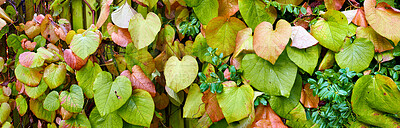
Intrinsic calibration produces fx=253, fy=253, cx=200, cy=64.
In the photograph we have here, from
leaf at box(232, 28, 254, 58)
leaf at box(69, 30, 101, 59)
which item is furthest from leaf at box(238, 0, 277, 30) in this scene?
leaf at box(69, 30, 101, 59)

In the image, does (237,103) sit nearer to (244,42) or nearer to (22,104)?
(244,42)

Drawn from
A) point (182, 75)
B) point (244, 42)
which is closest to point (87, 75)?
point (182, 75)

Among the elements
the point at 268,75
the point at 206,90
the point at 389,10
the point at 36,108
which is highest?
the point at 389,10

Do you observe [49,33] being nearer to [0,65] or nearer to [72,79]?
[72,79]

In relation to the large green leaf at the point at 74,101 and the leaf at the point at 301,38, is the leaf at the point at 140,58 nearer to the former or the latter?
the large green leaf at the point at 74,101

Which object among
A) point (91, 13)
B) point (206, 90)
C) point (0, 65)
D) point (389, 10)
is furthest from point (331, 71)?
point (0, 65)

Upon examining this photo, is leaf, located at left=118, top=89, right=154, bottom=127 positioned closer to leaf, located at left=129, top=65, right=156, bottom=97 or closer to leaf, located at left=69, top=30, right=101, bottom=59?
leaf, located at left=129, top=65, right=156, bottom=97

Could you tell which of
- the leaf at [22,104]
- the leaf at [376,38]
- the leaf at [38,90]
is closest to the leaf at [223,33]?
the leaf at [376,38]
